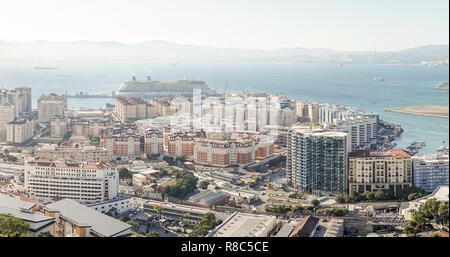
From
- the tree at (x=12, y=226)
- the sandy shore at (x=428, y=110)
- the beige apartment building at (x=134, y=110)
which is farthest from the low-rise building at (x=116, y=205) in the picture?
the sandy shore at (x=428, y=110)

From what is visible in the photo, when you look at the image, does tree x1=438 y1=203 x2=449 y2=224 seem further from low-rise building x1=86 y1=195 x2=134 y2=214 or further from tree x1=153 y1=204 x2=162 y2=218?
low-rise building x1=86 y1=195 x2=134 y2=214

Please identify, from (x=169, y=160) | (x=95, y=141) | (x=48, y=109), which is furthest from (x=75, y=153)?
(x=48, y=109)

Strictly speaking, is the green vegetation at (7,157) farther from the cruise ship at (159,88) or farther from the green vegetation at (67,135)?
the cruise ship at (159,88)

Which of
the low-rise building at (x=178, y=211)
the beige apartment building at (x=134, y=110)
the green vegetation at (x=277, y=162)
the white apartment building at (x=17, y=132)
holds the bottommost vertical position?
the low-rise building at (x=178, y=211)

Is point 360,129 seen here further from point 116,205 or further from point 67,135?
point 116,205

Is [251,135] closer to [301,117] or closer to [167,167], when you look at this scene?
[167,167]

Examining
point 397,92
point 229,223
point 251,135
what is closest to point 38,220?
point 229,223
